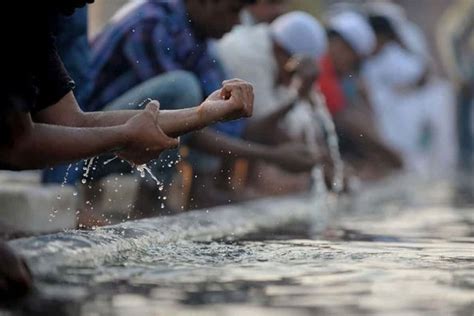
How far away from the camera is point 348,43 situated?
12391mm

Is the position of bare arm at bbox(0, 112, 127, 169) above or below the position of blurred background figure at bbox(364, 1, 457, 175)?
below

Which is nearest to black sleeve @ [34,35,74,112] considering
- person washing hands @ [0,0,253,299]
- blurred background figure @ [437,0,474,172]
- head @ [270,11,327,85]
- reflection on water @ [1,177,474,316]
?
person washing hands @ [0,0,253,299]

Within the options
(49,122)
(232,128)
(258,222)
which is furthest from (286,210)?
(49,122)

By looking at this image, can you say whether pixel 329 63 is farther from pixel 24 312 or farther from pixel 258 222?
pixel 24 312

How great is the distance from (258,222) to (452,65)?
13.5 meters

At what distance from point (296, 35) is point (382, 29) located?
510cm

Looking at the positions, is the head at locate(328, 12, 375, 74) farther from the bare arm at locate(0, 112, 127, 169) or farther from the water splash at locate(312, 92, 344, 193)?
the bare arm at locate(0, 112, 127, 169)

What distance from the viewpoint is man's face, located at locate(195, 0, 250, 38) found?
7.45 metres

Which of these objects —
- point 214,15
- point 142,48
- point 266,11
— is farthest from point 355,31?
point 142,48

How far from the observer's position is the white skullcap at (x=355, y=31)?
12570 millimetres

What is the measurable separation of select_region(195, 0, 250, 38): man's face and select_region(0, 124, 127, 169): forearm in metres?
2.82

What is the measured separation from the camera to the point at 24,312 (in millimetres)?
3404

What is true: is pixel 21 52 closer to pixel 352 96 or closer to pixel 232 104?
pixel 232 104

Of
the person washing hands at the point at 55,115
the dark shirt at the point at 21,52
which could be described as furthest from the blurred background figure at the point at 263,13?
the dark shirt at the point at 21,52
